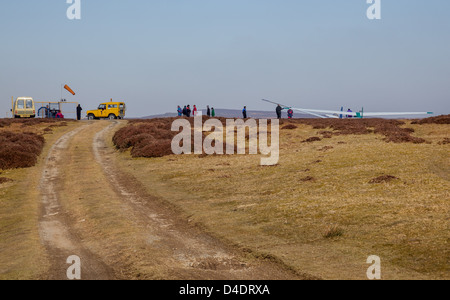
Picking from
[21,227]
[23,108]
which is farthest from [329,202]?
[23,108]

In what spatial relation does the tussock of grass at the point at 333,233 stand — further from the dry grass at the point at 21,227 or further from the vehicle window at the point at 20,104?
the vehicle window at the point at 20,104

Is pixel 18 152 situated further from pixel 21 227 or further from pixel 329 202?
pixel 329 202

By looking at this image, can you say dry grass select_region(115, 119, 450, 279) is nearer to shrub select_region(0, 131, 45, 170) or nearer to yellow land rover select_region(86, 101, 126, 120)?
shrub select_region(0, 131, 45, 170)

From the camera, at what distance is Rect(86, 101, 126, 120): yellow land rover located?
270 feet

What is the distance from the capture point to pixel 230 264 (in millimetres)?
12938

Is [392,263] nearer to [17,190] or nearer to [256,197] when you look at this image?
→ [256,197]

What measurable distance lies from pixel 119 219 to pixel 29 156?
68.6 feet

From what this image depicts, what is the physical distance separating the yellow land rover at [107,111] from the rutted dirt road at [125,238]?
171 feet

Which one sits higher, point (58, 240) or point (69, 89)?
point (69, 89)

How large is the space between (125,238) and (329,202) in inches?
322

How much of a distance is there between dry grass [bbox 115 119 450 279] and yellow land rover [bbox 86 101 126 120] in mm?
47454

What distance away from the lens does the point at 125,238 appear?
633 inches

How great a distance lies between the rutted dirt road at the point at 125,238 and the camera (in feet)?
40.8
